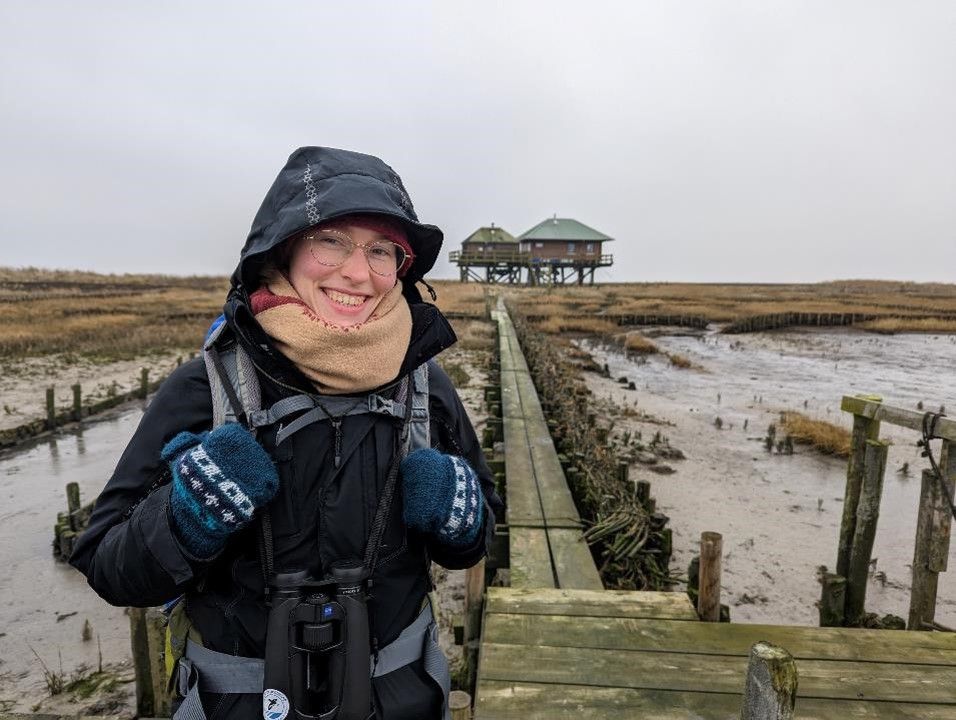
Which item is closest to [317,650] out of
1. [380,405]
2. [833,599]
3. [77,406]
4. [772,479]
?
[380,405]

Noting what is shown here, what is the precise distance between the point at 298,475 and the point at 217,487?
243 millimetres

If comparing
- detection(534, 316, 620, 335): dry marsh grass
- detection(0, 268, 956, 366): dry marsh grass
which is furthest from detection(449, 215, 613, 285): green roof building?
detection(534, 316, 620, 335): dry marsh grass

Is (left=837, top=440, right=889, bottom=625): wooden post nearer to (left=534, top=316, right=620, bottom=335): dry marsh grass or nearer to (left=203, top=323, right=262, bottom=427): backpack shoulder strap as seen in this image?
(left=203, top=323, right=262, bottom=427): backpack shoulder strap

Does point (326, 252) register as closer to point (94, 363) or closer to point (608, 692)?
point (608, 692)

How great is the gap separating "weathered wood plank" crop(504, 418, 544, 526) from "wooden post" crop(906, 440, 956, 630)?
306 cm

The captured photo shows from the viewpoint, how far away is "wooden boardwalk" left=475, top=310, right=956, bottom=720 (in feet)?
8.96

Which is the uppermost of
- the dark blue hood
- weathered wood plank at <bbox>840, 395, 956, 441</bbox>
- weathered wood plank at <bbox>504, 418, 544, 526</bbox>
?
the dark blue hood

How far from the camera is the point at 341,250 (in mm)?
1949

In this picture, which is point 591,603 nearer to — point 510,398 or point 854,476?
point 854,476

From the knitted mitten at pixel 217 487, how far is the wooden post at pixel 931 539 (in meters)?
5.00

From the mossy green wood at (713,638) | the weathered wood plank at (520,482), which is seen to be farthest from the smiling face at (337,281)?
the weathered wood plank at (520,482)

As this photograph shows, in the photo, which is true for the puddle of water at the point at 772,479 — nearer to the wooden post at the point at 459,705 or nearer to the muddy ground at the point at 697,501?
the muddy ground at the point at 697,501

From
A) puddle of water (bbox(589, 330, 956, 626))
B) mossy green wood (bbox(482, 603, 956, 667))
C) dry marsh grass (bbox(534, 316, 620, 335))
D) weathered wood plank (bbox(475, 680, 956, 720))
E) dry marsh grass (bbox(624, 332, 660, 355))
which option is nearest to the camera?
weathered wood plank (bbox(475, 680, 956, 720))

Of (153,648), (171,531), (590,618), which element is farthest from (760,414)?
(171,531)
